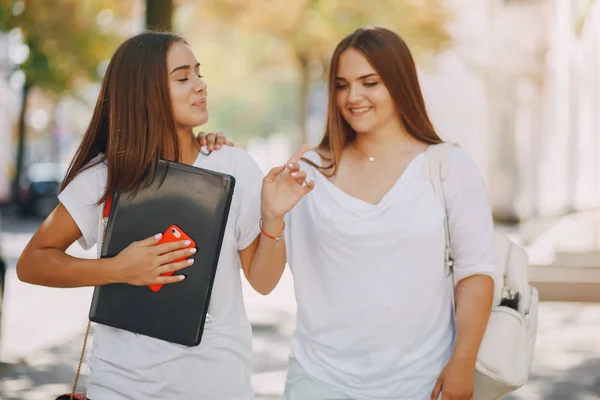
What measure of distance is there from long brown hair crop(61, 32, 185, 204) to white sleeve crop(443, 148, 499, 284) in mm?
880

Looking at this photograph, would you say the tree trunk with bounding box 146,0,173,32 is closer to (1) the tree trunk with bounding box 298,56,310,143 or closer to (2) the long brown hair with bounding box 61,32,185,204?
(2) the long brown hair with bounding box 61,32,185,204

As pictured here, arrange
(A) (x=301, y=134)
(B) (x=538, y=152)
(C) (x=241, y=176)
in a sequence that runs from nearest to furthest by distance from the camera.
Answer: (C) (x=241, y=176), (A) (x=301, y=134), (B) (x=538, y=152)

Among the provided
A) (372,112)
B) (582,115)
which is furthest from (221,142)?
(582,115)

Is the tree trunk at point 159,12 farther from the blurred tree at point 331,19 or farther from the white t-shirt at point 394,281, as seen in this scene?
the blurred tree at point 331,19

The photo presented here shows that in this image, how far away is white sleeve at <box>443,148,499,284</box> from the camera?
2.95 metres

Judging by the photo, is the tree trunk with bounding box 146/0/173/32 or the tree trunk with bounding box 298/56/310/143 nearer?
the tree trunk with bounding box 146/0/173/32

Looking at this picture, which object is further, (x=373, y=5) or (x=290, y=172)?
(x=373, y=5)

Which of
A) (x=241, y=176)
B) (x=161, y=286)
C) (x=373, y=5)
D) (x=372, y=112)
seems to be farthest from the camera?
(x=373, y=5)

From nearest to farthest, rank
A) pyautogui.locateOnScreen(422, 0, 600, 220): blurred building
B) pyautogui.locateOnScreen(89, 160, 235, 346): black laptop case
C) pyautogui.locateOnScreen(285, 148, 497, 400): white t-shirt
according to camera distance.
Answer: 1. pyautogui.locateOnScreen(89, 160, 235, 346): black laptop case
2. pyautogui.locateOnScreen(285, 148, 497, 400): white t-shirt
3. pyautogui.locateOnScreen(422, 0, 600, 220): blurred building

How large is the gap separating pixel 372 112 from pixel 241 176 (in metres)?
0.53

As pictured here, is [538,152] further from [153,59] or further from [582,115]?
[153,59]

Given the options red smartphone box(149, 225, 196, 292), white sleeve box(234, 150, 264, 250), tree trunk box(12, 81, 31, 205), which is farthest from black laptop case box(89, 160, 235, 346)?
tree trunk box(12, 81, 31, 205)

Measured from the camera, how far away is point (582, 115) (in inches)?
754

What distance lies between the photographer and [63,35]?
63.6 feet
